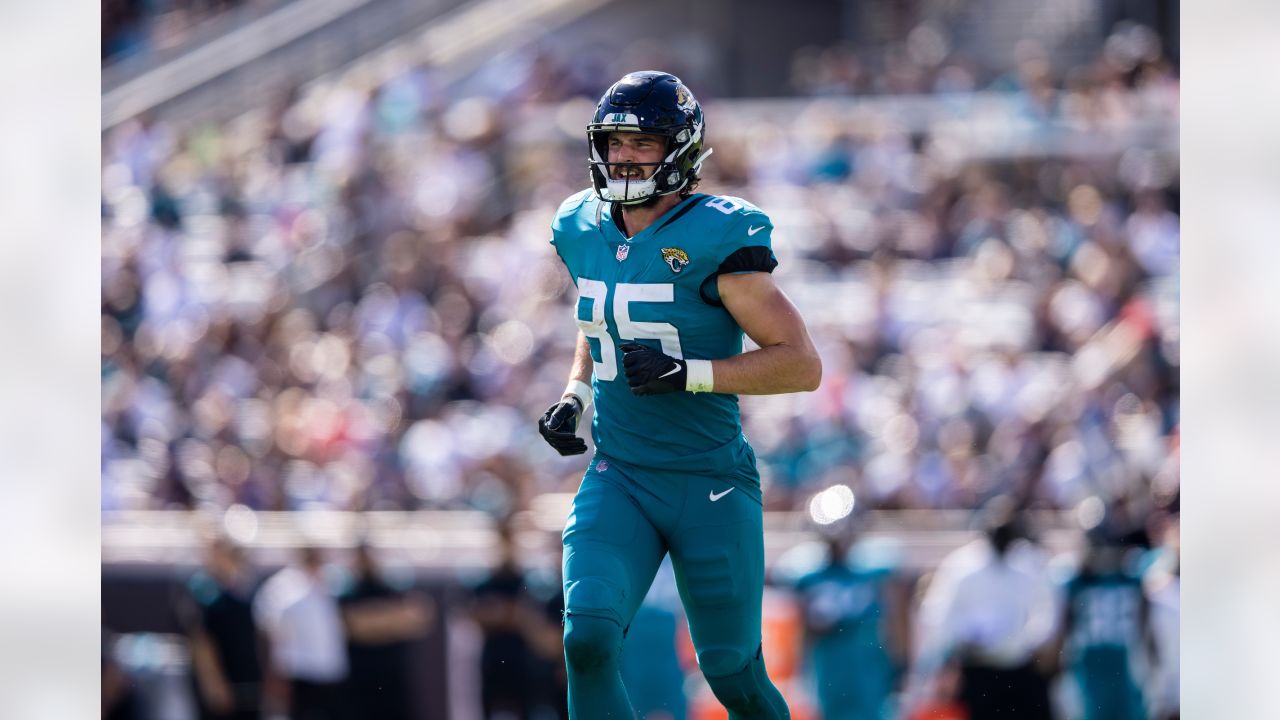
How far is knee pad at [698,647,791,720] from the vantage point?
183 inches

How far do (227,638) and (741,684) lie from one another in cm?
569

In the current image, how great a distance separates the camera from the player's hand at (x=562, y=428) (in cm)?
472

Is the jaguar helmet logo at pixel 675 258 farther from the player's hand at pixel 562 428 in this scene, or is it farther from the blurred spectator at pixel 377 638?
the blurred spectator at pixel 377 638

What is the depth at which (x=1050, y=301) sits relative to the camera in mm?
11703

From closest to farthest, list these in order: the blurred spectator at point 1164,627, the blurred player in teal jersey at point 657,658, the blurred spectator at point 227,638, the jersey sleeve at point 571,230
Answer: the jersey sleeve at point 571,230, the blurred spectator at point 1164,627, the blurred player in teal jersey at point 657,658, the blurred spectator at point 227,638

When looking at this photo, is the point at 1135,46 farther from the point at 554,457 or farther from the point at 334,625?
the point at 334,625

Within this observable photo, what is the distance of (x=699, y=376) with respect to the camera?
179 inches

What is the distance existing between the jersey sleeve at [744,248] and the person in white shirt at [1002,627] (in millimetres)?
4443

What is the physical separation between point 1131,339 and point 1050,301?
0.93 meters

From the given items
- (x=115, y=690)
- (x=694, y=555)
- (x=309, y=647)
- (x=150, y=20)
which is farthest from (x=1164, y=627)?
(x=150, y=20)

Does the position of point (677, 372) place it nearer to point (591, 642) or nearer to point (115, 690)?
point (591, 642)

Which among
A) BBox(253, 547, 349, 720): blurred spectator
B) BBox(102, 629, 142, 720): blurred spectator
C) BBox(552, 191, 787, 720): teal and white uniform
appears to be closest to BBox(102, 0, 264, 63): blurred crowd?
BBox(102, 629, 142, 720): blurred spectator

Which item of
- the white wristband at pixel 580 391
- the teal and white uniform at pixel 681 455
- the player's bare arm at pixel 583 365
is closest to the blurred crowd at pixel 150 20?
the player's bare arm at pixel 583 365
